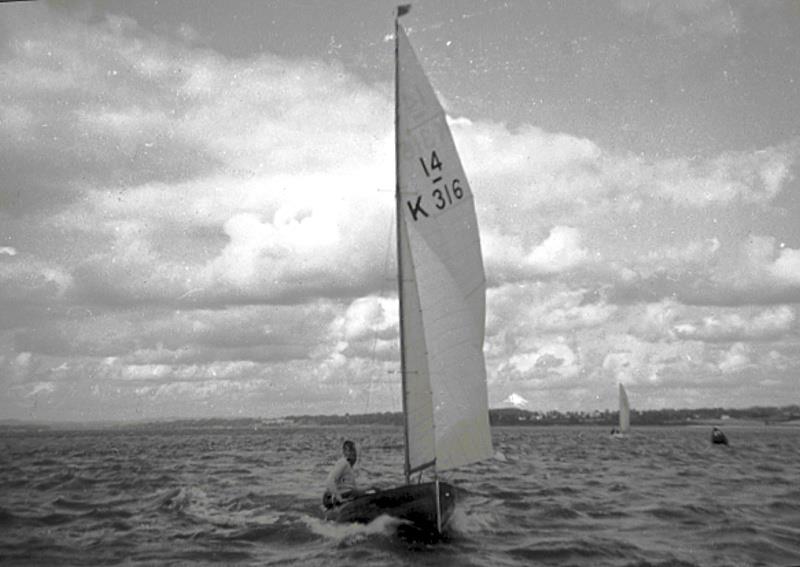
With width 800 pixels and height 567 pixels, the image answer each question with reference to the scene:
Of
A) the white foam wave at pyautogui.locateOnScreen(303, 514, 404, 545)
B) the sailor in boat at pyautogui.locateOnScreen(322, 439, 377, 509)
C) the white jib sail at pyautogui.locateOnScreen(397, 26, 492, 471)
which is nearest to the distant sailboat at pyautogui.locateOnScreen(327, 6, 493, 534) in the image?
the white jib sail at pyautogui.locateOnScreen(397, 26, 492, 471)

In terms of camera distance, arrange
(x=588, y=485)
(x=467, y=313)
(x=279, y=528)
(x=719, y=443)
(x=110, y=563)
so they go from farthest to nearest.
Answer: (x=719, y=443), (x=588, y=485), (x=279, y=528), (x=467, y=313), (x=110, y=563)

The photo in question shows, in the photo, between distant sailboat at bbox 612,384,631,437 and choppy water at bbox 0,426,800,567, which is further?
distant sailboat at bbox 612,384,631,437

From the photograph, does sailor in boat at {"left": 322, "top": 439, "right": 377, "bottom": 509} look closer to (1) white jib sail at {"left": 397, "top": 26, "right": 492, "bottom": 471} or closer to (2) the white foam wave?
(2) the white foam wave

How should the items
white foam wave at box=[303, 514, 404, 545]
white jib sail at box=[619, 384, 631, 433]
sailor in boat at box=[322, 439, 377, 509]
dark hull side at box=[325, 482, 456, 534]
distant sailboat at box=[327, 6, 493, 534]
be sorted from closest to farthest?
1. dark hull side at box=[325, 482, 456, 534]
2. white foam wave at box=[303, 514, 404, 545]
3. distant sailboat at box=[327, 6, 493, 534]
4. sailor in boat at box=[322, 439, 377, 509]
5. white jib sail at box=[619, 384, 631, 433]

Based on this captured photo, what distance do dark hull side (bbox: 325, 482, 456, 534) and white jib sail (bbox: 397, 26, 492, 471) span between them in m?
0.51

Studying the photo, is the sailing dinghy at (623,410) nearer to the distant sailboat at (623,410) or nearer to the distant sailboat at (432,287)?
the distant sailboat at (623,410)

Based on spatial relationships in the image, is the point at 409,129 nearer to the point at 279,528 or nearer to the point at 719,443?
the point at 279,528

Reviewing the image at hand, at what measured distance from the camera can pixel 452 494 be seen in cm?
1280

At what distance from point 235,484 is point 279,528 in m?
10.7

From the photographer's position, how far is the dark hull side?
12047 millimetres

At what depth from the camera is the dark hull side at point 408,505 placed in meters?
12.0

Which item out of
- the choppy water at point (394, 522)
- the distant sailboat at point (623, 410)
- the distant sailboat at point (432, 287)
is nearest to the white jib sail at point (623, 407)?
the distant sailboat at point (623, 410)

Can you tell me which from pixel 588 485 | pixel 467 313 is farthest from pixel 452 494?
pixel 588 485

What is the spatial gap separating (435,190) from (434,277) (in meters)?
1.53
